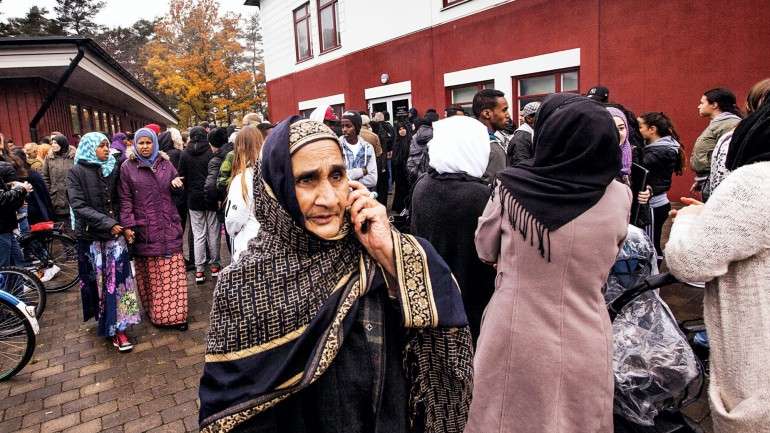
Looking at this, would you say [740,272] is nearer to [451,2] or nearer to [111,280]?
[111,280]

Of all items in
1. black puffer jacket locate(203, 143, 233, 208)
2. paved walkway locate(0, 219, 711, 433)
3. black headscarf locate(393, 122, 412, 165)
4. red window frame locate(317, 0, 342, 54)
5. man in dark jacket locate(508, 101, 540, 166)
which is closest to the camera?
paved walkway locate(0, 219, 711, 433)

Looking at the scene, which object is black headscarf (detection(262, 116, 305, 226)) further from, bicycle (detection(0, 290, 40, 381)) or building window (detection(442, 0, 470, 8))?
building window (detection(442, 0, 470, 8))

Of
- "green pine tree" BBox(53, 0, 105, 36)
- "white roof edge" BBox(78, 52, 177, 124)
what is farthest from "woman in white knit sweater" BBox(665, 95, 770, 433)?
"green pine tree" BBox(53, 0, 105, 36)

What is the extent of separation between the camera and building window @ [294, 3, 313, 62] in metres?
18.8

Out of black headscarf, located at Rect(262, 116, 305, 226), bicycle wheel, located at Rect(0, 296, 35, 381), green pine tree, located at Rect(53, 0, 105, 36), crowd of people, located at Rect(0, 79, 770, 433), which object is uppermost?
green pine tree, located at Rect(53, 0, 105, 36)

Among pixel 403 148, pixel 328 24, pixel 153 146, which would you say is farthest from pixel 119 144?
pixel 328 24

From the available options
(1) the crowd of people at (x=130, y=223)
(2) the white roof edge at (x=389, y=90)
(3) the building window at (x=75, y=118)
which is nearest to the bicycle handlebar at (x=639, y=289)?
(1) the crowd of people at (x=130, y=223)

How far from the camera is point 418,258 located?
144 centimetres

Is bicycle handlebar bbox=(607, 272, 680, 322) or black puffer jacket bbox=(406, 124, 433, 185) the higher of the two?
black puffer jacket bbox=(406, 124, 433, 185)

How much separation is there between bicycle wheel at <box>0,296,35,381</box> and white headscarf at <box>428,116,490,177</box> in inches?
154

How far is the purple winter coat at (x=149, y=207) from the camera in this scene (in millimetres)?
4691

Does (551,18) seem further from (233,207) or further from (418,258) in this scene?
(418,258)

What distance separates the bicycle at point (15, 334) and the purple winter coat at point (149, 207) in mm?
1026

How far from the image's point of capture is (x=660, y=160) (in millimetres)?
5102
